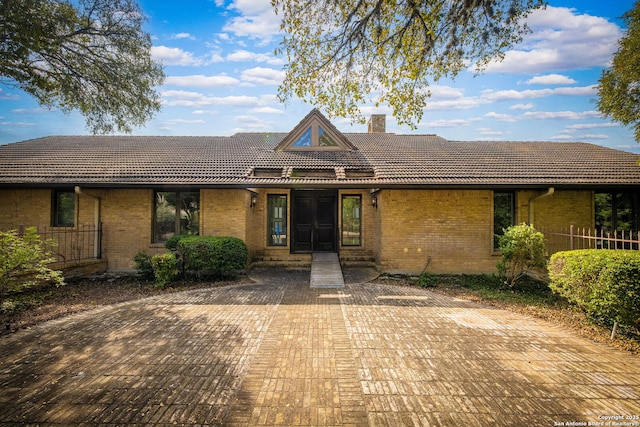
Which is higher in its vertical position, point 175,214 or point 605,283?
point 175,214

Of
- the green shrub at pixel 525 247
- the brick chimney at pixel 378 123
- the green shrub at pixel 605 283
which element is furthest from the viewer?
the brick chimney at pixel 378 123

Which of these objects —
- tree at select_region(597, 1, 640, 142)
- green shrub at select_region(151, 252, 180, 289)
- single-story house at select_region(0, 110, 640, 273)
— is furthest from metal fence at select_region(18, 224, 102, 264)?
tree at select_region(597, 1, 640, 142)

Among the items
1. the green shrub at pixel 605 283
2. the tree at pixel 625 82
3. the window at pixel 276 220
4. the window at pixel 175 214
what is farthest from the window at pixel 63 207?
the tree at pixel 625 82

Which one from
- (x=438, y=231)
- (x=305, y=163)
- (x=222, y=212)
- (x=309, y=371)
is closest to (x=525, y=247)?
(x=438, y=231)

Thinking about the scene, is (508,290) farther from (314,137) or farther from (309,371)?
(314,137)

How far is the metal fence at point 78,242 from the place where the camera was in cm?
1084

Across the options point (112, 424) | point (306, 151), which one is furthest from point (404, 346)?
point (306, 151)

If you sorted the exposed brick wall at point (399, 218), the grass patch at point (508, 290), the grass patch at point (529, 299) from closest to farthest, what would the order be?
1. the grass patch at point (529, 299)
2. the grass patch at point (508, 290)
3. the exposed brick wall at point (399, 218)

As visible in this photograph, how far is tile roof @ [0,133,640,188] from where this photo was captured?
35.1 ft

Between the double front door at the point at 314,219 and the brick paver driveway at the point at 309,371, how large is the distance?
20.9ft

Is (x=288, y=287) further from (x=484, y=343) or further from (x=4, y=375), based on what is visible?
(x=4, y=375)

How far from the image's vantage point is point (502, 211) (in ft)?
36.5

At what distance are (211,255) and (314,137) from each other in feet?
24.9

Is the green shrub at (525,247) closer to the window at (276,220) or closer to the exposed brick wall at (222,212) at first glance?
the window at (276,220)
